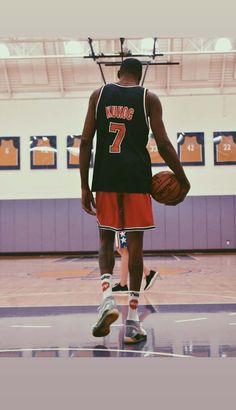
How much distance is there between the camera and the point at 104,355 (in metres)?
2.54

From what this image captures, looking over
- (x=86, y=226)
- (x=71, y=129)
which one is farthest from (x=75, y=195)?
(x=71, y=129)

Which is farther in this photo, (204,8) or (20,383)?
(20,383)

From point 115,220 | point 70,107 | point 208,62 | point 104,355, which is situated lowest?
point 104,355

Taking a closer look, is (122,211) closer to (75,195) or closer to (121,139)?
(121,139)

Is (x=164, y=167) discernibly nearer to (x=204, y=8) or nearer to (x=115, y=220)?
(x=115, y=220)

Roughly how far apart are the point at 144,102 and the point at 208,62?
42.2ft

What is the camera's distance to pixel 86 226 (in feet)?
49.0

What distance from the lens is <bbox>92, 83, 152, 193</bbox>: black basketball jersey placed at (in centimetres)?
283

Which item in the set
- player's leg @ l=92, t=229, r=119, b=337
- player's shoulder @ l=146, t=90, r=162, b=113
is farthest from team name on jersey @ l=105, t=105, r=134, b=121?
player's leg @ l=92, t=229, r=119, b=337

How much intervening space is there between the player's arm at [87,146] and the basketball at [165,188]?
1.28 feet

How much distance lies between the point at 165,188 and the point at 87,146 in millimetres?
525

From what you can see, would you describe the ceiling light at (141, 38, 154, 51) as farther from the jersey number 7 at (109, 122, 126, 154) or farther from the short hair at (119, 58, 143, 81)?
the jersey number 7 at (109, 122, 126, 154)

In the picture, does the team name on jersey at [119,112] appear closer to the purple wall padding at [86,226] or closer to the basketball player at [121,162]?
the basketball player at [121,162]

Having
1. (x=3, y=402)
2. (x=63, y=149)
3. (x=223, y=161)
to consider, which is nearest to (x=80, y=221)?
(x=63, y=149)
